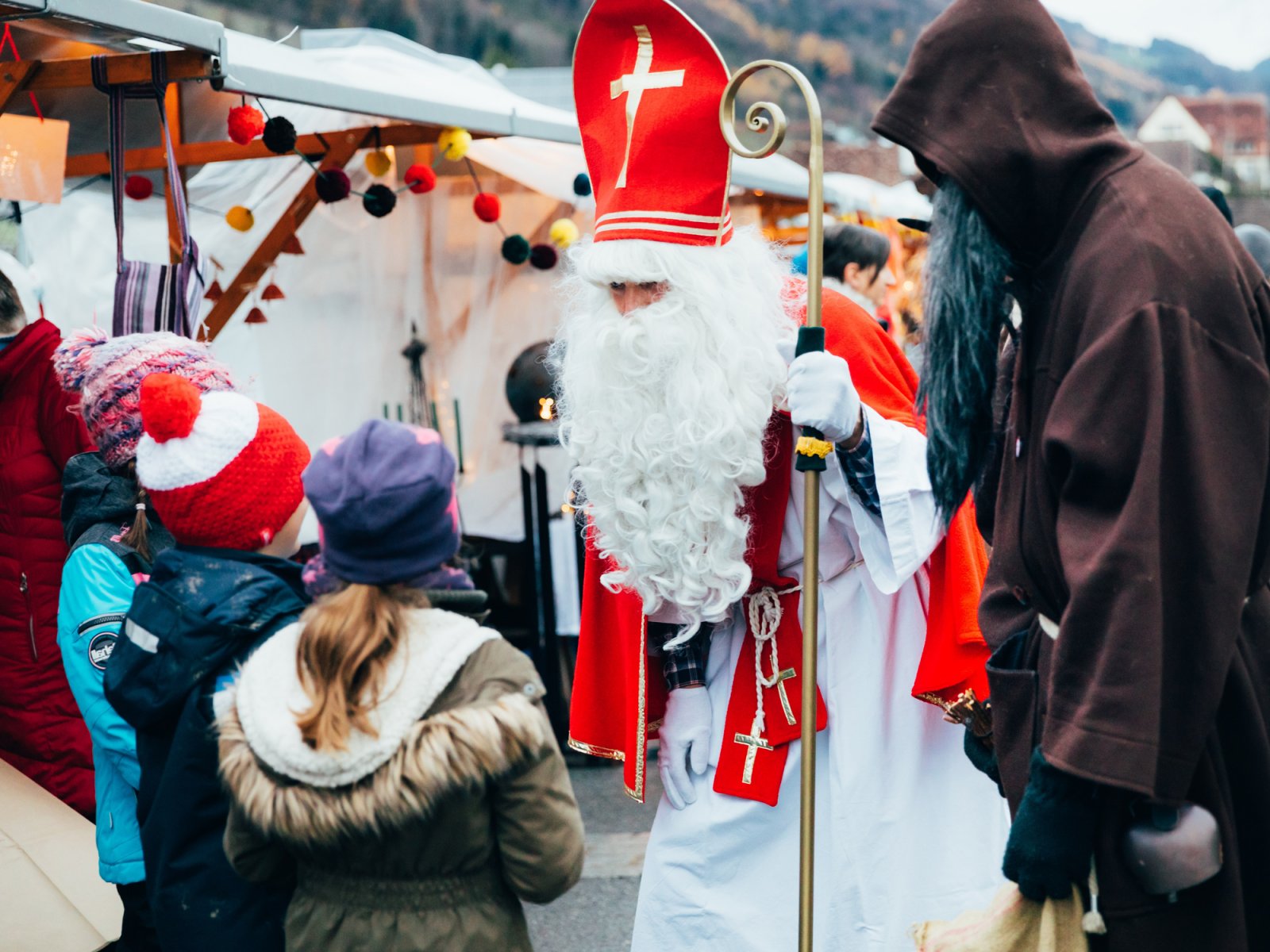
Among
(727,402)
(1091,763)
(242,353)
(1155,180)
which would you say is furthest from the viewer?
(242,353)

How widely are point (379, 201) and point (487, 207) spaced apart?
0.81 m

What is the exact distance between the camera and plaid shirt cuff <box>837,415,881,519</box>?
2.61m

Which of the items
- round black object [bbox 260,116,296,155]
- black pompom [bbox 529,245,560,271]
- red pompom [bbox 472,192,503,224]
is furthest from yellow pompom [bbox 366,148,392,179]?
black pompom [bbox 529,245,560,271]

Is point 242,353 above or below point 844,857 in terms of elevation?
above

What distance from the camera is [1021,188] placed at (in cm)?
187

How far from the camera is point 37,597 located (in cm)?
355

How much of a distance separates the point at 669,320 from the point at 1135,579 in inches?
53.9

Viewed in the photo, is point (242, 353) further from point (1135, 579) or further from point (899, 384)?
point (1135, 579)

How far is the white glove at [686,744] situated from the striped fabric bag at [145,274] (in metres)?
2.00

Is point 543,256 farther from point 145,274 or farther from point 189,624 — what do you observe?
point 189,624

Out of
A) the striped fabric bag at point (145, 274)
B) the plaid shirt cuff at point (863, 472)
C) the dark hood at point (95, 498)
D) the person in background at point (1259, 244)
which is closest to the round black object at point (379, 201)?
the striped fabric bag at point (145, 274)

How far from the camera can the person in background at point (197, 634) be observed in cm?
222

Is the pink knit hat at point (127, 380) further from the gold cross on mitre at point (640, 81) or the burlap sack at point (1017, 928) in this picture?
the burlap sack at point (1017, 928)

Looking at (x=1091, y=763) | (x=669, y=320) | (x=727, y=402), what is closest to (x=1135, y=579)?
(x=1091, y=763)
